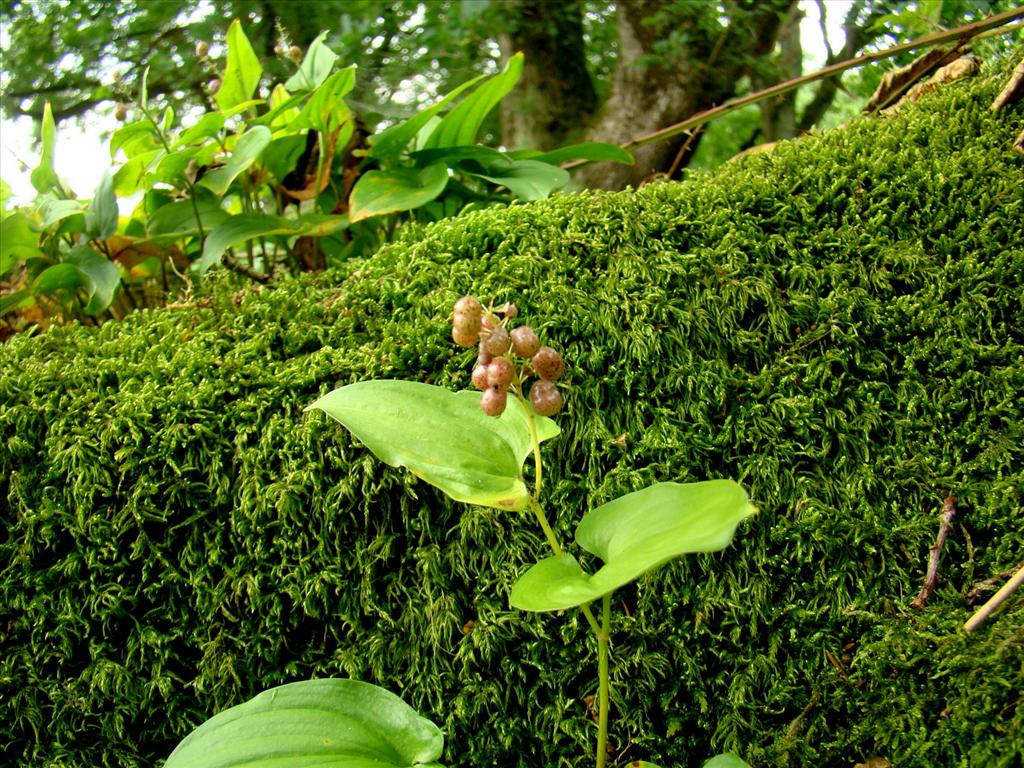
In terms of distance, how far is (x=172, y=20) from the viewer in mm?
4176

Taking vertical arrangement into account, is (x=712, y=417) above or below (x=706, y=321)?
below

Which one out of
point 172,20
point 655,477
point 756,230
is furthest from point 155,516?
point 172,20

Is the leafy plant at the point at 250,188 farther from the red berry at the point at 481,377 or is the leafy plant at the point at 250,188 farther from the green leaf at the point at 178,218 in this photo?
the red berry at the point at 481,377

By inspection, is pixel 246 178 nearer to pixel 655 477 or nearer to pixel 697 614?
pixel 655 477

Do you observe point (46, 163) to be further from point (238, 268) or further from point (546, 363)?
point (546, 363)

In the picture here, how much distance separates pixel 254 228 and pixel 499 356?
1057 millimetres

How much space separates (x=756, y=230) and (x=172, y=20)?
162 inches

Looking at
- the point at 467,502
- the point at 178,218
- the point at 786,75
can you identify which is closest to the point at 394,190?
the point at 178,218

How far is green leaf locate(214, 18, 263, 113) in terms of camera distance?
1835 millimetres

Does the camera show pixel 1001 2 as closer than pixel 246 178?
No

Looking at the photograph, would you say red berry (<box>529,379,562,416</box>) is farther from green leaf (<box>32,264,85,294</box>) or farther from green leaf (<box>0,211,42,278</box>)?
green leaf (<box>0,211,42,278</box>)

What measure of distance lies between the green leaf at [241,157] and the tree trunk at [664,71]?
8.64ft

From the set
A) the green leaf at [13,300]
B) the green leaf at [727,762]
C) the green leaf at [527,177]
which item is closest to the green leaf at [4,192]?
the green leaf at [13,300]

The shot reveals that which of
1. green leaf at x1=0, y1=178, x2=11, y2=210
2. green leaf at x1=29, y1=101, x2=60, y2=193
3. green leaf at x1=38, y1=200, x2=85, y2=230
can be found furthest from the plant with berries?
green leaf at x1=0, y1=178, x2=11, y2=210
